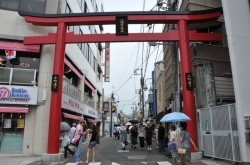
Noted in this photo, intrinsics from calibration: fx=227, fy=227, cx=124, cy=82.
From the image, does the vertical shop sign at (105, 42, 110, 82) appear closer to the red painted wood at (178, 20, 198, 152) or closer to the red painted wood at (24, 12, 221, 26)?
the red painted wood at (24, 12, 221, 26)

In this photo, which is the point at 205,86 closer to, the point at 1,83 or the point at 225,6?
the point at 225,6

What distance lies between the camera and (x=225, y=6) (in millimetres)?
8969

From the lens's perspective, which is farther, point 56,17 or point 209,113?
point 56,17

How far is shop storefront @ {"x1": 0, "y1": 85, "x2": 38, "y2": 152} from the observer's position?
11781 millimetres

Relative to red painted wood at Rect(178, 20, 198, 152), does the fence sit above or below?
below

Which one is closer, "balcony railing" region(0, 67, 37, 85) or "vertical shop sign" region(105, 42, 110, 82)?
"balcony railing" region(0, 67, 37, 85)

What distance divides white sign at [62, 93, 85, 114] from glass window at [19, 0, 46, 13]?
17.3 feet

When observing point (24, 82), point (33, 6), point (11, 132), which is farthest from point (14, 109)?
point (33, 6)

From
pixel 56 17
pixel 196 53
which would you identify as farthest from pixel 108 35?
pixel 196 53

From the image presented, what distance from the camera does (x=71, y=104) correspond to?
52.8 ft

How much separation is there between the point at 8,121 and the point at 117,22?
7769mm

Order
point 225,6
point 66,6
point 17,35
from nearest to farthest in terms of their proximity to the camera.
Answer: point 225,6, point 17,35, point 66,6

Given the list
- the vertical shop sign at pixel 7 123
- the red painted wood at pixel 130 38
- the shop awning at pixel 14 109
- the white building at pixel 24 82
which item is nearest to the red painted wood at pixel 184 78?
the red painted wood at pixel 130 38

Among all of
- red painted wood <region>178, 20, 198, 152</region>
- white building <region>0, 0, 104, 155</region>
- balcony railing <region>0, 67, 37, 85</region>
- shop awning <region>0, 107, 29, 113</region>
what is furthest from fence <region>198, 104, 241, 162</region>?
balcony railing <region>0, 67, 37, 85</region>
